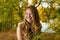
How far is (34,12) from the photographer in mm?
1229

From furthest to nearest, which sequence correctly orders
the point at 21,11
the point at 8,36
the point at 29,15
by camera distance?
the point at 8,36, the point at 21,11, the point at 29,15

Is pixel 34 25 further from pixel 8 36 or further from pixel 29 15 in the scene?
pixel 8 36

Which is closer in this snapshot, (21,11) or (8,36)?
(21,11)

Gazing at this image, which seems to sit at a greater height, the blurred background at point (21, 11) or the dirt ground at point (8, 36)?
the blurred background at point (21, 11)

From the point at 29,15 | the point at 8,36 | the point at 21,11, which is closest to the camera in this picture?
the point at 29,15

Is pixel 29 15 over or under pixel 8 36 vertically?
over

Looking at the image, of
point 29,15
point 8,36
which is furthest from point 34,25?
point 8,36

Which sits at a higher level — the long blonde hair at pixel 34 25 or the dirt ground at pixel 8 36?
the long blonde hair at pixel 34 25

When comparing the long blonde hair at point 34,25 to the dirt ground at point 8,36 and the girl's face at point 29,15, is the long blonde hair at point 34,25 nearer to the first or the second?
the girl's face at point 29,15

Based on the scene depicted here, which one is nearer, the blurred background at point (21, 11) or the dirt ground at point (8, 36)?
the blurred background at point (21, 11)

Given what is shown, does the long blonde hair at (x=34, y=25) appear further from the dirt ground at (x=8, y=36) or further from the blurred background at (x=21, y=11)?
the dirt ground at (x=8, y=36)

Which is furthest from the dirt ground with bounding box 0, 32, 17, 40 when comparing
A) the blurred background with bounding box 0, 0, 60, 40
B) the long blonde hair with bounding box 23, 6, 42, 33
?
the long blonde hair with bounding box 23, 6, 42, 33

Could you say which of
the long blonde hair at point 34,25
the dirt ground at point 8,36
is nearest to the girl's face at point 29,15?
the long blonde hair at point 34,25

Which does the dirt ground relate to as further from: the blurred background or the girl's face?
the girl's face
